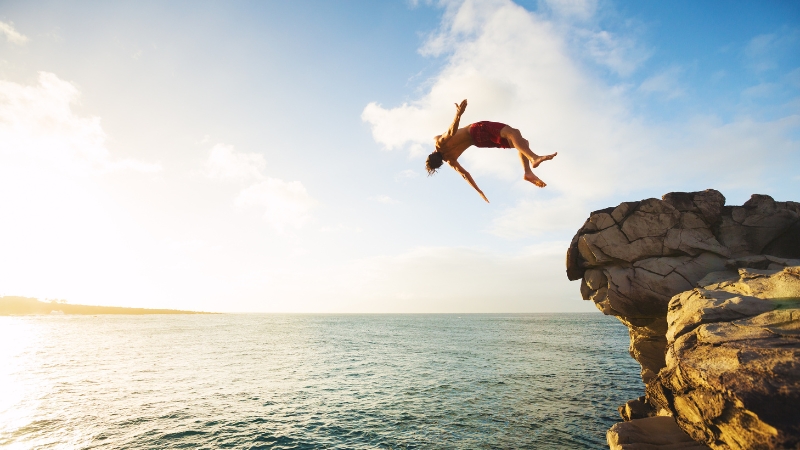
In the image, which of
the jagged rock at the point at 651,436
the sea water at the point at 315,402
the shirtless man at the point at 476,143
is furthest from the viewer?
the sea water at the point at 315,402

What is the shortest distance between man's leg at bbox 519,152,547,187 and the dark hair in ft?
6.44

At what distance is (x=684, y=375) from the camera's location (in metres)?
6.79

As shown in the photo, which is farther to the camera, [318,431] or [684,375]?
[318,431]

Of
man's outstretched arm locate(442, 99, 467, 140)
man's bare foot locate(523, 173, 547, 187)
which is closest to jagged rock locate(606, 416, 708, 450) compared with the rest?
man's bare foot locate(523, 173, 547, 187)

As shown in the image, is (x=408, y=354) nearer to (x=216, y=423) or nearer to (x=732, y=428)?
(x=216, y=423)

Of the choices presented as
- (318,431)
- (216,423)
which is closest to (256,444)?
(318,431)

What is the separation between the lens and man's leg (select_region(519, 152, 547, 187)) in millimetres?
5878

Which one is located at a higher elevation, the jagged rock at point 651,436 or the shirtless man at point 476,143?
the shirtless man at point 476,143

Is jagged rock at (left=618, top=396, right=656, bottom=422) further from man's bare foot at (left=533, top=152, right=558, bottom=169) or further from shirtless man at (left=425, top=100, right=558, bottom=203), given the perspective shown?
man's bare foot at (left=533, top=152, right=558, bottom=169)

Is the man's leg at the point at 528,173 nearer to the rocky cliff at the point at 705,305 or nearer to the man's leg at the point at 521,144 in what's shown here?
the man's leg at the point at 521,144

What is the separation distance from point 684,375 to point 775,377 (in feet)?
5.28

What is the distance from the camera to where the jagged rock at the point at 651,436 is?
27.0ft

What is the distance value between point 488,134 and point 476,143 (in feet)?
1.21

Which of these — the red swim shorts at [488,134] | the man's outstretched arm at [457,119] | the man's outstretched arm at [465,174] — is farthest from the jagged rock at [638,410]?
the man's outstretched arm at [457,119]
